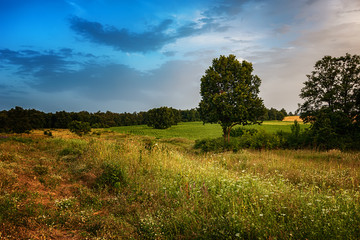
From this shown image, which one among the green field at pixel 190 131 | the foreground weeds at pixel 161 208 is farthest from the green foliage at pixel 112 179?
the green field at pixel 190 131

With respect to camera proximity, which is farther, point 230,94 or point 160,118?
point 160,118

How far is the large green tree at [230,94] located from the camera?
2156 cm

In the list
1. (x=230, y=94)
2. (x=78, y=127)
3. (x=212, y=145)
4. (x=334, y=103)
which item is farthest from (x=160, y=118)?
(x=334, y=103)

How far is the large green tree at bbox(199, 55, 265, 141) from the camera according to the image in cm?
2156

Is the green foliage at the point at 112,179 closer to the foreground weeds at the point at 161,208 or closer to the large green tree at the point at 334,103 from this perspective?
the foreground weeds at the point at 161,208

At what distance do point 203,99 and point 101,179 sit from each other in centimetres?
1821

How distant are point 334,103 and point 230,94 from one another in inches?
444

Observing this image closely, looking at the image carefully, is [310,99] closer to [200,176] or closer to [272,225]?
[200,176]

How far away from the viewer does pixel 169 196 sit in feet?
19.4

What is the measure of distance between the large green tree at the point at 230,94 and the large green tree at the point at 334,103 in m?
5.66

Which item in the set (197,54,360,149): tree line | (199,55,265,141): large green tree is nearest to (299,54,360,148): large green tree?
(197,54,360,149): tree line

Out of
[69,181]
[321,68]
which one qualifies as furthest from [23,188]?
[321,68]

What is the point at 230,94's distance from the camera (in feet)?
72.2

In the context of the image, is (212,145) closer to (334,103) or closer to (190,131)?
(334,103)
